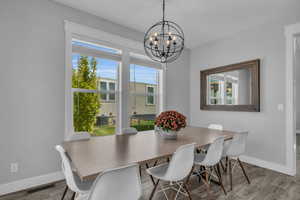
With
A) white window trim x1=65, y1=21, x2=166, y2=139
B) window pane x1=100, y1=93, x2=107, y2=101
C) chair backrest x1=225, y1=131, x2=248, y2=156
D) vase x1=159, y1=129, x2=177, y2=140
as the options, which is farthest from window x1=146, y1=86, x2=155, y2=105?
chair backrest x1=225, y1=131, x2=248, y2=156

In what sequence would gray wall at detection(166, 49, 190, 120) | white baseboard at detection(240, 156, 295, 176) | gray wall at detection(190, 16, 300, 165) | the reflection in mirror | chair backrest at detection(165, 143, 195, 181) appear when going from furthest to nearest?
gray wall at detection(166, 49, 190, 120) < the reflection in mirror < gray wall at detection(190, 16, 300, 165) < white baseboard at detection(240, 156, 295, 176) < chair backrest at detection(165, 143, 195, 181)

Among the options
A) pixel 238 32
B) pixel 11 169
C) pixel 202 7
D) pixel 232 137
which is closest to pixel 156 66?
pixel 202 7

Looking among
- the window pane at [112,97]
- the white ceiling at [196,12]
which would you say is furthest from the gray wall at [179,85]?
the window pane at [112,97]

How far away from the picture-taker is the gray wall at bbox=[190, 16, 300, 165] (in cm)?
300

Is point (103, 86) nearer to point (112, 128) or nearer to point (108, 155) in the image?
point (112, 128)

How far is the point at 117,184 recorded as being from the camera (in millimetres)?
1124

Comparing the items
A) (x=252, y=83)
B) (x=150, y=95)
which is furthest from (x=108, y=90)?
(x=252, y=83)

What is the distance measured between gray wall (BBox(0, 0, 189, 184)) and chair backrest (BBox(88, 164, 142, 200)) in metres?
1.85

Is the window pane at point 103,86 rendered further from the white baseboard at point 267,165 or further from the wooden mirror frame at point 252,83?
the white baseboard at point 267,165

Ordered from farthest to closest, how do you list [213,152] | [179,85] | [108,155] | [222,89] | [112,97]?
[179,85] < [222,89] < [112,97] < [213,152] < [108,155]

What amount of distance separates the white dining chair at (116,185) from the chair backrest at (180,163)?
475 millimetres

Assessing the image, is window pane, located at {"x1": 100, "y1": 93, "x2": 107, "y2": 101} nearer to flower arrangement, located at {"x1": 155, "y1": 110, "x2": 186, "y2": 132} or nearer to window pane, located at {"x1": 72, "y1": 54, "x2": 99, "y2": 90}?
window pane, located at {"x1": 72, "y1": 54, "x2": 99, "y2": 90}

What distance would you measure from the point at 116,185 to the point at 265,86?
3368mm

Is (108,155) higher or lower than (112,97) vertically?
lower
